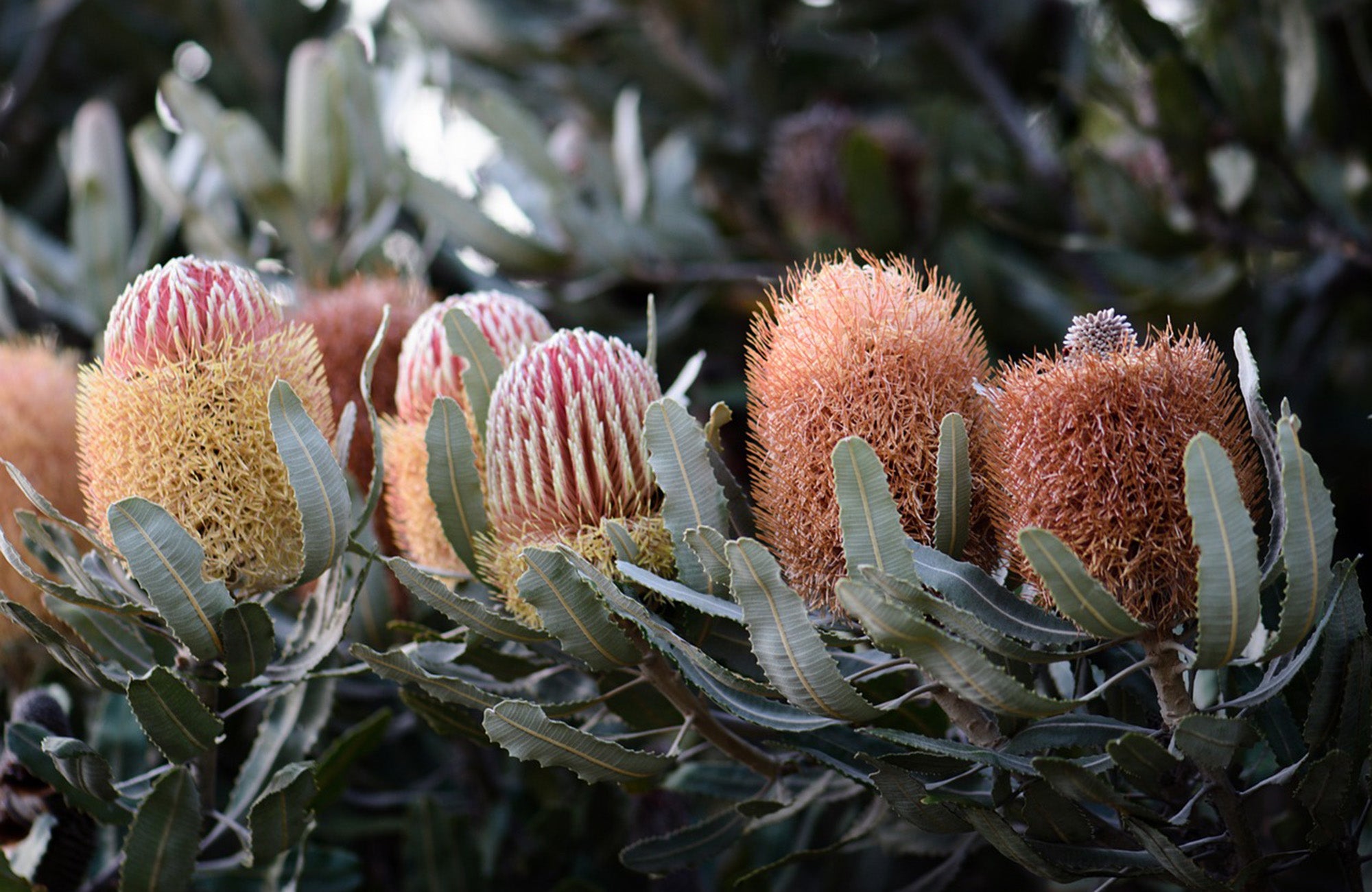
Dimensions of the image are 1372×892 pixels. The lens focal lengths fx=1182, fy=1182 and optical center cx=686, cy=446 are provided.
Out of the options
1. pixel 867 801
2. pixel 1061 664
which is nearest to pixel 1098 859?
pixel 1061 664

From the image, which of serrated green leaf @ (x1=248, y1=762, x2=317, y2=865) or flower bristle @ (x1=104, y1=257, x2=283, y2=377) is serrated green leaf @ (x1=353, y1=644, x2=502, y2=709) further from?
flower bristle @ (x1=104, y1=257, x2=283, y2=377)

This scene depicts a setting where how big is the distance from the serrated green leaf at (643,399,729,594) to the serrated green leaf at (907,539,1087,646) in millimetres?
186

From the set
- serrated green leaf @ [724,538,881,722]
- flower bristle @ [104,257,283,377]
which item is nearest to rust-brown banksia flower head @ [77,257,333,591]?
flower bristle @ [104,257,283,377]

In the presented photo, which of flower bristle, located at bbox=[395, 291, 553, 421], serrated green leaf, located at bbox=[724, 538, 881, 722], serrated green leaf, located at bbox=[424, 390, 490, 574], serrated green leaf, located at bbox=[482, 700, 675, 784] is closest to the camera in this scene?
serrated green leaf, located at bbox=[724, 538, 881, 722]

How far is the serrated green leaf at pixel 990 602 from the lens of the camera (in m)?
0.93

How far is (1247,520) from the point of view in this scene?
0.81m

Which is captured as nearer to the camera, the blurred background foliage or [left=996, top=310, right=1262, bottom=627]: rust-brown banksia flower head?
[left=996, top=310, right=1262, bottom=627]: rust-brown banksia flower head

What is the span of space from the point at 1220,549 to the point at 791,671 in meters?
0.32

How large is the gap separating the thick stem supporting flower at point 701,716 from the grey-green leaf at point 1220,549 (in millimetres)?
485

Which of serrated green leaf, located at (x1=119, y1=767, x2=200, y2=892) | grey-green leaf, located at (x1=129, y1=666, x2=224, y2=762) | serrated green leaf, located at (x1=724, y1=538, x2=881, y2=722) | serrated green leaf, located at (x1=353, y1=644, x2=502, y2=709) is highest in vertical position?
serrated green leaf, located at (x1=724, y1=538, x2=881, y2=722)

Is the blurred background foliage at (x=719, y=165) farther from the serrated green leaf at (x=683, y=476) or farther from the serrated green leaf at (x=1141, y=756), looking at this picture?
the serrated green leaf at (x=1141, y=756)

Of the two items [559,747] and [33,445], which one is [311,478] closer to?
[559,747]

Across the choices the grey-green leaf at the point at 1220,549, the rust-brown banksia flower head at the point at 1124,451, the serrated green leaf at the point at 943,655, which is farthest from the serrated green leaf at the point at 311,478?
the grey-green leaf at the point at 1220,549

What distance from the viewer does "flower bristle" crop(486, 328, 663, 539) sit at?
3.55ft
